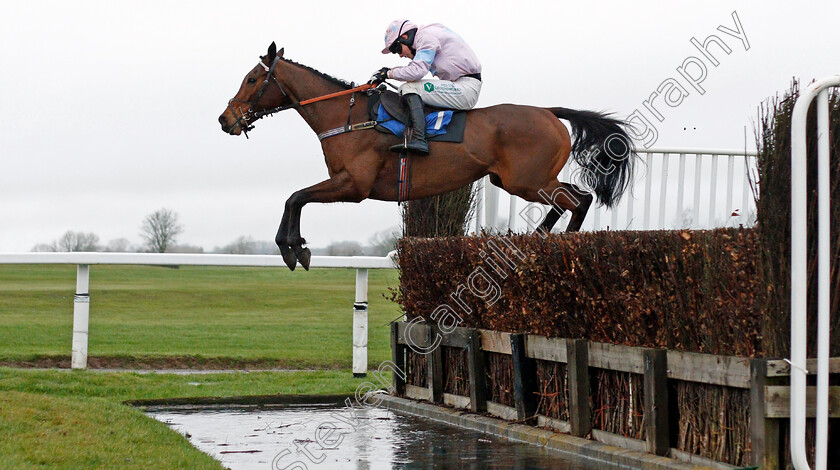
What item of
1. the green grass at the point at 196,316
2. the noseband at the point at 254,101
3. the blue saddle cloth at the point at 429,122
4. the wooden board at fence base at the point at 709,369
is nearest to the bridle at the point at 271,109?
the noseband at the point at 254,101

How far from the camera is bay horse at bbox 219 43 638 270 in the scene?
25.8ft

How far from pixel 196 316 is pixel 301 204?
1550 centimetres

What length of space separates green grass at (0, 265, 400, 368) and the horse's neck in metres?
2.29

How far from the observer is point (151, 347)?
1452 cm

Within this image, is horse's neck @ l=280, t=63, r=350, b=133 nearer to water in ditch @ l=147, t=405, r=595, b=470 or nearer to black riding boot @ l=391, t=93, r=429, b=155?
black riding boot @ l=391, t=93, r=429, b=155

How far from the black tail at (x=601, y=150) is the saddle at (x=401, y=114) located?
106 centimetres

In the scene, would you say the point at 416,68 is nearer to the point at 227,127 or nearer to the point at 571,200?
the point at 227,127

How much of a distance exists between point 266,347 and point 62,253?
5.95 metres

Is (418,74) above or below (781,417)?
above

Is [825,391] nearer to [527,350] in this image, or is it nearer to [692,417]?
[692,417]

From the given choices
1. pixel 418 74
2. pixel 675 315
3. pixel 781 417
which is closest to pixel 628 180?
pixel 418 74

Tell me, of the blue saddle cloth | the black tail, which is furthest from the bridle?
→ the black tail

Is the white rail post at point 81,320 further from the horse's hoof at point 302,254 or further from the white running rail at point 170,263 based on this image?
the horse's hoof at point 302,254

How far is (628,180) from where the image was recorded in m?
8.87
